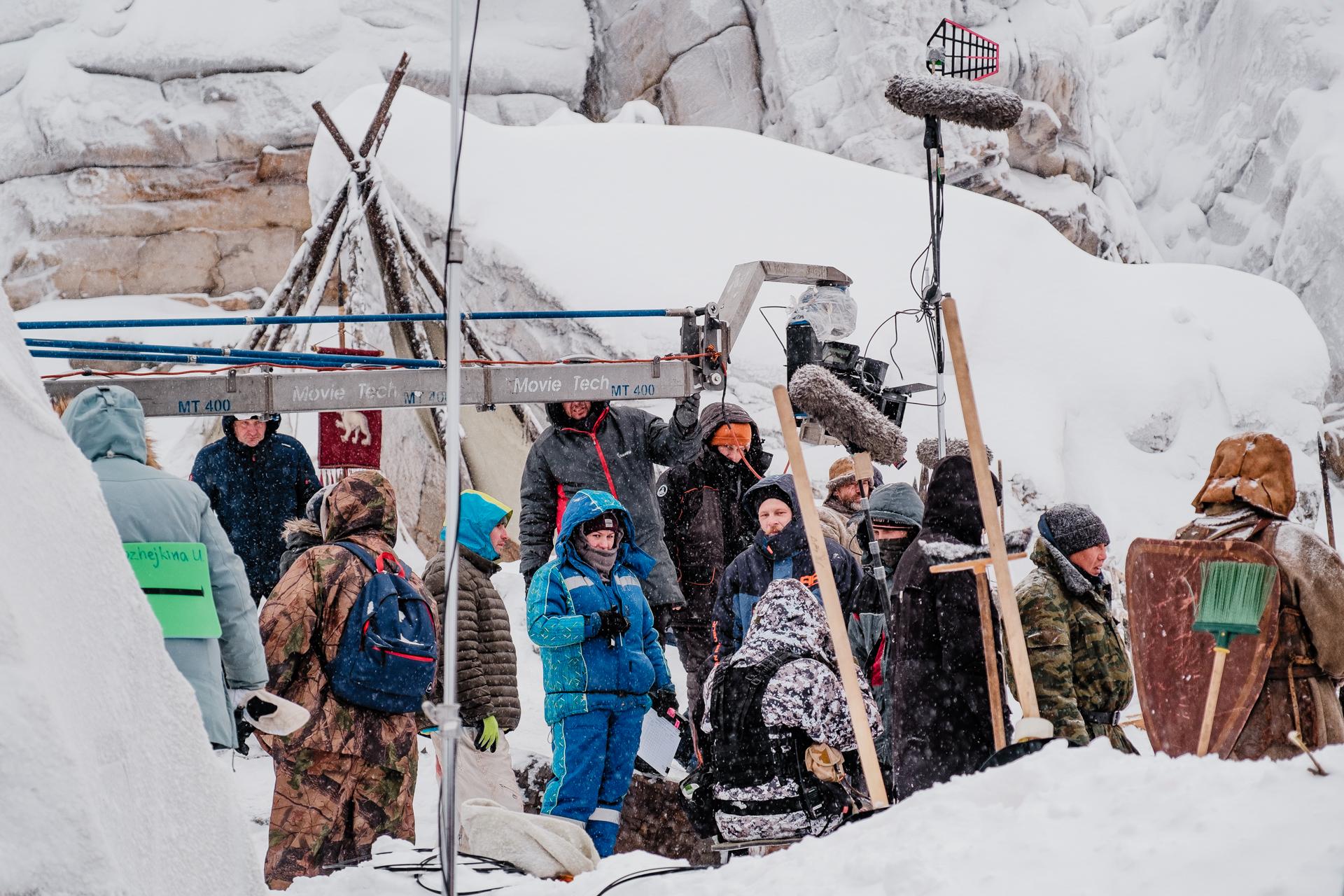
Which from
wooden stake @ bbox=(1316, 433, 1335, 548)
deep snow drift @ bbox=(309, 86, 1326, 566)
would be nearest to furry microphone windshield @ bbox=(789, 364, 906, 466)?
wooden stake @ bbox=(1316, 433, 1335, 548)

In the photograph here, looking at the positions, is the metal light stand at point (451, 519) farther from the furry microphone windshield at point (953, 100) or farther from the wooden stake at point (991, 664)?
the furry microphone windshield at point (953, 100)

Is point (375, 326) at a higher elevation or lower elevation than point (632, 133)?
lower

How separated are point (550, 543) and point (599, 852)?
63.6 inches

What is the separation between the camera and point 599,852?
15.3 ft

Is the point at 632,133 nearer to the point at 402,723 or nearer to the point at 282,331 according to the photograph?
the point at 282,331

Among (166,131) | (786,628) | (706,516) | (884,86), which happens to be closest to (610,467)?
(706,516)

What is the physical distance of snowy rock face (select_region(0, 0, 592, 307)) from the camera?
19.4 meters

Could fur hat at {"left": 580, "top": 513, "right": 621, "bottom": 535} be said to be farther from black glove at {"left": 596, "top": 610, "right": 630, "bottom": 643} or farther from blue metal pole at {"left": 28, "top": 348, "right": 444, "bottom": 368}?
blue metal pole at {"left": 28, "top": 348, "right": 444, "bottom": 368}

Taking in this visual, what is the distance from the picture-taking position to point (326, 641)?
4.32 meters

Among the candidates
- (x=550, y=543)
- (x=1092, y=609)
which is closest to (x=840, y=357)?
(x=550, y=543)

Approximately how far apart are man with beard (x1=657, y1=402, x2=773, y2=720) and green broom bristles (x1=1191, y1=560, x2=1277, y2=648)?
2499mm

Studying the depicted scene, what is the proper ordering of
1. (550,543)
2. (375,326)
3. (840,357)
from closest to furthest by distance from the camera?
(550,543), (840,357), (375,326)

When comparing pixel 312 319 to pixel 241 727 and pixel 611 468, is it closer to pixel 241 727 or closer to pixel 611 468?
pixel 611 468

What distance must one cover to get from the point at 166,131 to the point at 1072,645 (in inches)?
719
